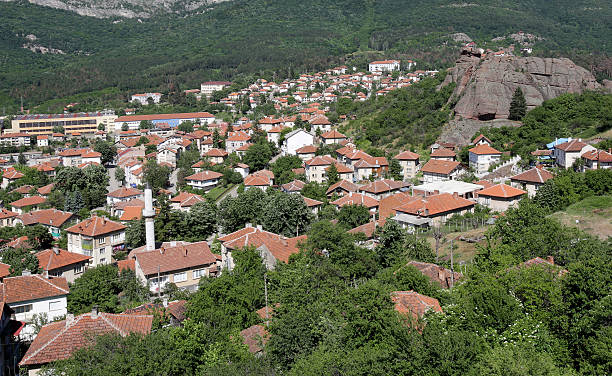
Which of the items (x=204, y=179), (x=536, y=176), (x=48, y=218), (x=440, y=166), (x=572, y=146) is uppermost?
(x=572, y=146)

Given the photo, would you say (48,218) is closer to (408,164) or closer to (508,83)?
(408,164)

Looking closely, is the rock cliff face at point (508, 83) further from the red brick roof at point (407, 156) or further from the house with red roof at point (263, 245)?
the house with red roof at point (263, 245)

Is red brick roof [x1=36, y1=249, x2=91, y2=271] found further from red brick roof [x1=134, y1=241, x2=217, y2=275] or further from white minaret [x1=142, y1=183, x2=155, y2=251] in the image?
red brick roof [x1=134, y1=241, x2=217, y2=275]

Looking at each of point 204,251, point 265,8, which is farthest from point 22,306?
point 265,8

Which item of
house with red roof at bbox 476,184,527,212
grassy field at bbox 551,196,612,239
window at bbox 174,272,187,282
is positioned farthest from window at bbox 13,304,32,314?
house with red roof at bbox 476,184,527,212

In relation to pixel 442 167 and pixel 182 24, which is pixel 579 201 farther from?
pixel 182 24

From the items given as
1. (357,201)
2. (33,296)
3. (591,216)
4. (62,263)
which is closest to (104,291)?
(33,296)
